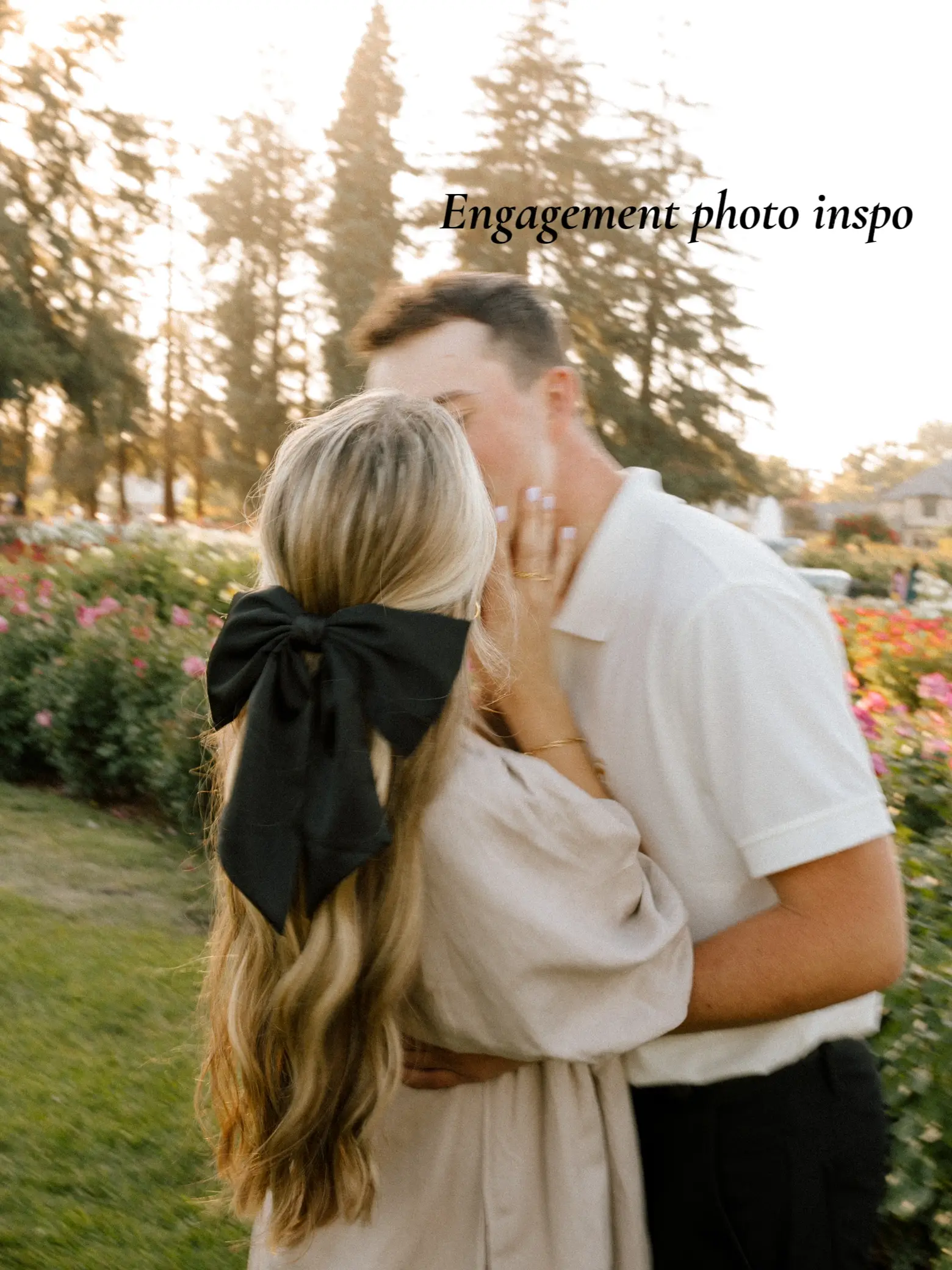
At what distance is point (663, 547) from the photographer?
6.41 ft

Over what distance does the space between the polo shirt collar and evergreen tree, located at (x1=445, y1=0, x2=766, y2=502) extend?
3527 cm

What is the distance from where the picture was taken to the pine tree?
38906 millimetres

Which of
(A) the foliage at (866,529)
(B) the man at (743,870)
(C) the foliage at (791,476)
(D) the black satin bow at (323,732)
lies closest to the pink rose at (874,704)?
(B) the man at (743,870)

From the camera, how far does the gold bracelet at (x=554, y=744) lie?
1.86 metres

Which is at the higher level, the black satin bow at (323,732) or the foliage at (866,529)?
the black satin bow at (323,732)

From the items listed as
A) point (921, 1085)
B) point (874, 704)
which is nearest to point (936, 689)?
point (874, 704)

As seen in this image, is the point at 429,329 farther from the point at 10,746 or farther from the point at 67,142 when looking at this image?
the point at 67,142

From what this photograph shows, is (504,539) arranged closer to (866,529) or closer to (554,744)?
(554,744)

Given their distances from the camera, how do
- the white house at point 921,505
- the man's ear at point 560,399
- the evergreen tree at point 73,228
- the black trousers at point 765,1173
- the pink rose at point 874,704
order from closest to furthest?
the black trousers at point 765,1173
the man's ear at point 560,399
the pink rose at point 874,704
the evergreen tree at point 73,228
the white house at point 921,505

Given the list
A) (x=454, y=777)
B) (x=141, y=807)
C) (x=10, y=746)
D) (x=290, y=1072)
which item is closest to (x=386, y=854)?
(x=454, y=777)

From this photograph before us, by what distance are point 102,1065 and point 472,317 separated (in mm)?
3084

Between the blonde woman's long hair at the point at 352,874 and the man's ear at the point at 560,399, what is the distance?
2.17ft

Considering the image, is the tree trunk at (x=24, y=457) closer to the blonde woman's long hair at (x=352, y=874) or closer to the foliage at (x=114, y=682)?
the foliage at (x=114, y=682)

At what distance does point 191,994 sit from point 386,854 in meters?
3.60
